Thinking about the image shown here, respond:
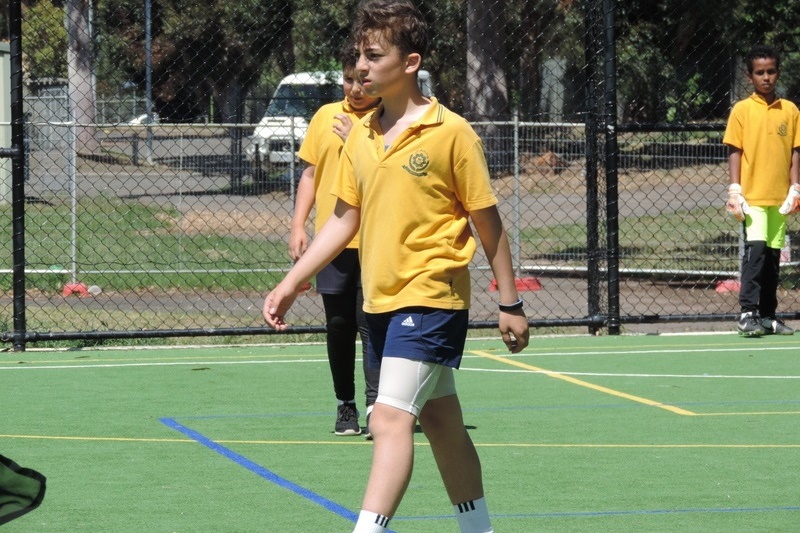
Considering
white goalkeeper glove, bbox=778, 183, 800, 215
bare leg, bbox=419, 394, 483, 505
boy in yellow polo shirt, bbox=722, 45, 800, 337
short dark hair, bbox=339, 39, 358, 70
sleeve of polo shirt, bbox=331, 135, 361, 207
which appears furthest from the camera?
boy in yellow polo shirt, bbox=722, 45, 800, 337

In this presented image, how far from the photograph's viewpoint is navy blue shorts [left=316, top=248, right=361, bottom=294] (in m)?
6.51

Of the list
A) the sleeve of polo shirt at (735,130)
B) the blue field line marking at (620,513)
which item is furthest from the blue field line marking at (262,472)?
the sleeve of polo shirt at (735,130)

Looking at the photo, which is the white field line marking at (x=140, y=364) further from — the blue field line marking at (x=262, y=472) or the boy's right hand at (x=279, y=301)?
the boy's right hand at (x=279, y=301)

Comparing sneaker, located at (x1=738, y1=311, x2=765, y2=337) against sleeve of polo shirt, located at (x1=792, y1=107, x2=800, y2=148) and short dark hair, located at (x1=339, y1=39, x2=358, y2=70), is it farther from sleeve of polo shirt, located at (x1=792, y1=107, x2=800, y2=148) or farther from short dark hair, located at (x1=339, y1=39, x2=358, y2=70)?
short dark hair, located at (x1=339, y1=39, x2=358, y2=70)

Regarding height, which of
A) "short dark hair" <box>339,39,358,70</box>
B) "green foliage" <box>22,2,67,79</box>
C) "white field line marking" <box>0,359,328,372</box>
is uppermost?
"green foliage" <box>22,2,67,79</box>

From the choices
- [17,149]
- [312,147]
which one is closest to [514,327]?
[312,147]

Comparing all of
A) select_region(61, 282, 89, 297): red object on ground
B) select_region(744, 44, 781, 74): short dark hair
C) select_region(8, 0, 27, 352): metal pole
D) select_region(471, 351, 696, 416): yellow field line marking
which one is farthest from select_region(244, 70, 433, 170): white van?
select_region(744, 44, 781, 74): short dark hair

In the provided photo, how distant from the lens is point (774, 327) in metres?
10.5

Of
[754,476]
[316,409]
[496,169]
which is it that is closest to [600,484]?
[754,476]

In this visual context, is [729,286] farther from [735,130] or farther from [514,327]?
[514,327]

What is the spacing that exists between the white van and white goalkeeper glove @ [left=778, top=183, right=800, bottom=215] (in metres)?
3.94

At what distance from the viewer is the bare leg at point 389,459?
4.09m

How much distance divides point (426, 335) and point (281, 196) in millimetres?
10935

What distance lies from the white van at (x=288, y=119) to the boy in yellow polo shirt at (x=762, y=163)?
11.7 ft
